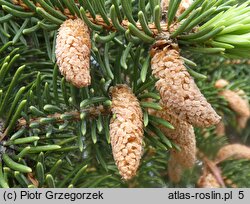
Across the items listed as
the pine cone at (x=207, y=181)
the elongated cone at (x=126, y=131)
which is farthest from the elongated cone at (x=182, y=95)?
the pine cone at (x=207, y=181)

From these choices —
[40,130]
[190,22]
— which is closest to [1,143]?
[40,130]

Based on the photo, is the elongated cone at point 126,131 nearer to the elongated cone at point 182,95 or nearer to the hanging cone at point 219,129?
the elongated cone at point 182,95

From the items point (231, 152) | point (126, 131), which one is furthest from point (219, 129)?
point (126, 131)

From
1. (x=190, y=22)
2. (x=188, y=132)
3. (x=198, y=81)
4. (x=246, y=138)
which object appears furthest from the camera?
(x=246, y=138)

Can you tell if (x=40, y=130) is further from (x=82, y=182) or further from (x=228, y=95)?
(x=228, y=95)

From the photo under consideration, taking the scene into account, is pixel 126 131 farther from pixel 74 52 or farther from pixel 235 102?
pixel 235 102

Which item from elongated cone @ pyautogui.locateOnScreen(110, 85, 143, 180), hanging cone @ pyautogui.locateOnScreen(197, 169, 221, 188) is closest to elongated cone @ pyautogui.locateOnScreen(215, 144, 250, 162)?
hanging cone @ pyautogui.locateOnScreen(197, 169, 221, 188)
